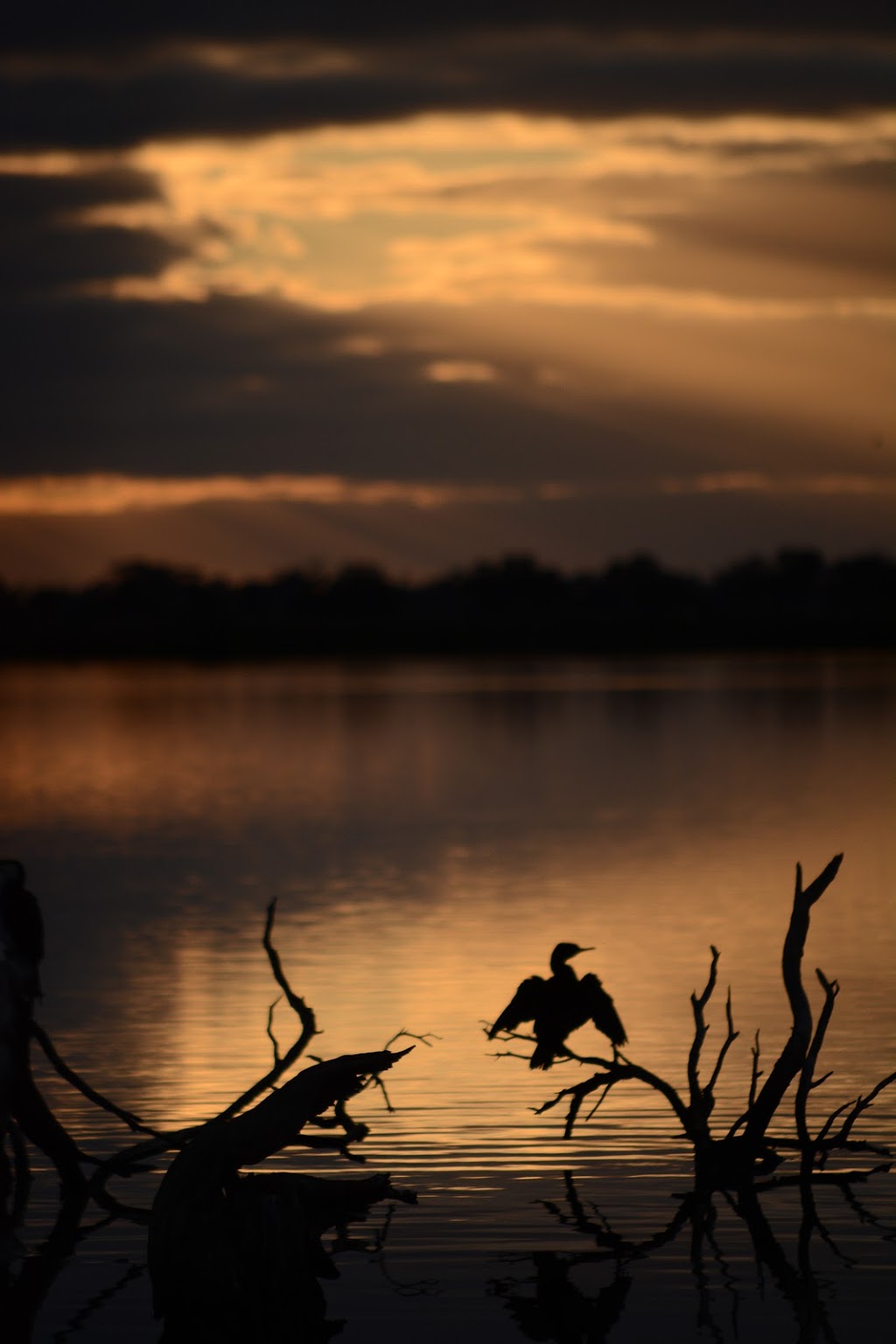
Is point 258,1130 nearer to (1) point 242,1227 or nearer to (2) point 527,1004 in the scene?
(1) point 242,1227

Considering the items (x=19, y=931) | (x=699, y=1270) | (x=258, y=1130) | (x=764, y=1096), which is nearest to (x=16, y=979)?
(x=19, y=931)

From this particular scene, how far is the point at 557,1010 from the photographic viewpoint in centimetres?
1325

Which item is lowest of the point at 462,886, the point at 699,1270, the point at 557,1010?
the point at 462,886

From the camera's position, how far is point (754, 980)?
23.2 m

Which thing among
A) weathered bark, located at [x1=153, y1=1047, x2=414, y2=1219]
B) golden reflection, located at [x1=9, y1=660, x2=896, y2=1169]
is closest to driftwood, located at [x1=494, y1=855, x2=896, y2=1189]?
golden reflection, located at [x1=9, y1=660, x2=896, y2=1169]

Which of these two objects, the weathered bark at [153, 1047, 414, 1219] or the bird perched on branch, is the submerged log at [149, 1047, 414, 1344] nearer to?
the weathered bark at [153, 1047, 414, 1219]

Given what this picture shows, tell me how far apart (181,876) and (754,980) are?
1489 cm

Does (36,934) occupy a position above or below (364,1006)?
above

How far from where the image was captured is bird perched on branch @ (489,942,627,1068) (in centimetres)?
1312

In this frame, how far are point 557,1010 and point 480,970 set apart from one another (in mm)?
10595

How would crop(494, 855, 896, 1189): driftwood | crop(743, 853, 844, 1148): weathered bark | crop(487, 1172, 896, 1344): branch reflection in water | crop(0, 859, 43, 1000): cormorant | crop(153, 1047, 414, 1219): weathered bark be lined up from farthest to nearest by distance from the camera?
crop(494, 855, 896, 1189): driftwood, crop(743, 853, 844, 1148): weathered bark, crop(0, 859, 43, 1000): cormorant, crop(487, 1172, 896, 1344): branch reflection in water, crop(153, 1047, 414, 1219): weathered bark

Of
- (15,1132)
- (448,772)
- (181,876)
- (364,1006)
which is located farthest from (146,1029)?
(448,772)

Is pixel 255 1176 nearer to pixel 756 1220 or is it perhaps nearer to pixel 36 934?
pixel 36 934

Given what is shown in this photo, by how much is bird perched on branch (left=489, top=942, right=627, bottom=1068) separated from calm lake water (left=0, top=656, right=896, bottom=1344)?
1.00 metres
